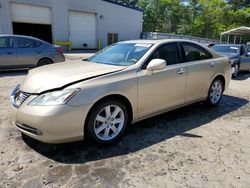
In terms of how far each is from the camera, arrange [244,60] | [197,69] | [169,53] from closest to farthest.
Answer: [169,53], [197,69], [244,60]

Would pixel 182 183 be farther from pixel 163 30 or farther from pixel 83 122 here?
pixel 163 30

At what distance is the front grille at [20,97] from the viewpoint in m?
3.05

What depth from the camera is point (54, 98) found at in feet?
9.38

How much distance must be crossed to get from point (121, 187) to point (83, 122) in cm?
97

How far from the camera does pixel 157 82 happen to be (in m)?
3.78

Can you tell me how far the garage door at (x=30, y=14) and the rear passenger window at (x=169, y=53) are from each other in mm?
18639

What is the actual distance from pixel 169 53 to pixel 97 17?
21649mm

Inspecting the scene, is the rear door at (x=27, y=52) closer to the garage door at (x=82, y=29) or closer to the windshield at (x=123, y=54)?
the windshield at (x=123, y=54)

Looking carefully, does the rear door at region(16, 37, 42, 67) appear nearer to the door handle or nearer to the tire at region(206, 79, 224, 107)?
the door handle

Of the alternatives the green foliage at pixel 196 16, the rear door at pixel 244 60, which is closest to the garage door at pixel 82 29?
the rear door at pixel 244 60

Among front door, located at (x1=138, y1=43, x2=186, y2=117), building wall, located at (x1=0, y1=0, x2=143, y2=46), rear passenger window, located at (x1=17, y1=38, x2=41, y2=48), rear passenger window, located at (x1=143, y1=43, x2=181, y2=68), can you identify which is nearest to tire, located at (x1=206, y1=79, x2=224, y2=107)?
front door, located at (x1=138, y1=43, x2=186, y2=117)

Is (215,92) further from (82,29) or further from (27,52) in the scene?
(82,29)

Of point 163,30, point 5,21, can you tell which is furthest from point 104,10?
point 163,30

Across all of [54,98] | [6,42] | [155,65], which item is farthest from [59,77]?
[6,42]
